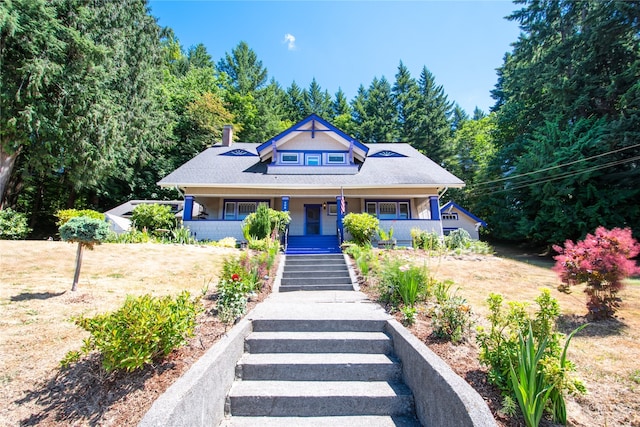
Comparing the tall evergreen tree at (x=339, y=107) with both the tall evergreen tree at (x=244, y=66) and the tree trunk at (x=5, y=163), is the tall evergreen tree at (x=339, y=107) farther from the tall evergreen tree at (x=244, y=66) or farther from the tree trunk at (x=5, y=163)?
the tree trunk at (x=5, y=163)

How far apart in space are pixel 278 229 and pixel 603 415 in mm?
10386

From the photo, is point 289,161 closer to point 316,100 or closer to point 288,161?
point 288,161

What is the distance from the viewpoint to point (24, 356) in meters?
3.38

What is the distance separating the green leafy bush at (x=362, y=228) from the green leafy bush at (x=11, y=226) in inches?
604

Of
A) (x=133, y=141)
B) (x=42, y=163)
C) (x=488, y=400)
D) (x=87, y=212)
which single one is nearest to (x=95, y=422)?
(x=488, y=400)

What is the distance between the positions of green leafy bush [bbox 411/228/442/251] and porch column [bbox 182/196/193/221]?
10593mm

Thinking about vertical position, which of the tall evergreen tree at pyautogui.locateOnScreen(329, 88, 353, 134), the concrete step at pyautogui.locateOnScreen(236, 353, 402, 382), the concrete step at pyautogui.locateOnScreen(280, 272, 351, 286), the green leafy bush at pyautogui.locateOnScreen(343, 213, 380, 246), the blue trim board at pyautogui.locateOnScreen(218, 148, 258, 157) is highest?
the tall evergreen tree at pyautogui.locateOnScreen(329, 88, 353, 134)

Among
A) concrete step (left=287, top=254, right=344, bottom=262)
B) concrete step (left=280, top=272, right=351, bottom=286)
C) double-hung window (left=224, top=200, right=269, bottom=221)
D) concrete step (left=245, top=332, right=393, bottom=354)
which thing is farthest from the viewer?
double-hung window (left=224, top=200, right=269, bottom=221)

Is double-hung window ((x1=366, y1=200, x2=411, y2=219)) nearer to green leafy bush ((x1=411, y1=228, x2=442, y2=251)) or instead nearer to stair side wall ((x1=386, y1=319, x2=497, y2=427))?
green leafy bush ((x1=411, y1=228, x2=442, y2=251))

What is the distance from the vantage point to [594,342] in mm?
4008

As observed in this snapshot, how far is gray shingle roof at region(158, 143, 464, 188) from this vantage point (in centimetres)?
1370

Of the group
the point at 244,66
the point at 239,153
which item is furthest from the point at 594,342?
the point at 244,66

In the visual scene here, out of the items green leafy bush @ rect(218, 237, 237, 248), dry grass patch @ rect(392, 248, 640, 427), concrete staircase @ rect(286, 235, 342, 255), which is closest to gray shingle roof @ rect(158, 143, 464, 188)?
concrete staircase @ rect(286, 235, 342, 255)

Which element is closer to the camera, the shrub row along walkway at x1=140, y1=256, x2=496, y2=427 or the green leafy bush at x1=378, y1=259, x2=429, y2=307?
the shrub row along walkway at x1=140, y1=256, x2=496, y2=427
